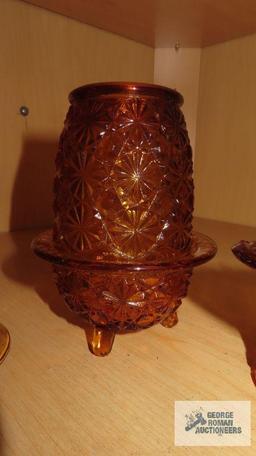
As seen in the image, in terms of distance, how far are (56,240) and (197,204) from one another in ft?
3.59

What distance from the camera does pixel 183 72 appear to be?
4.49ft

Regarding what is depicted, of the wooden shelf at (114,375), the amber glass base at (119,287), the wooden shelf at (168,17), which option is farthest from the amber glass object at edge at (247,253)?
the wooden shelf at (168,17)

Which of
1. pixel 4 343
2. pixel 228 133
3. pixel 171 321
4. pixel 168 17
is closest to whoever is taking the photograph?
pixel 4 343

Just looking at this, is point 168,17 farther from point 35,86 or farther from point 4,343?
point 4,343

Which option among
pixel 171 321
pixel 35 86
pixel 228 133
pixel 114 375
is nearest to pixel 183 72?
pixel 228 133

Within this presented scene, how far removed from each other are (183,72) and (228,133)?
0.29 metres

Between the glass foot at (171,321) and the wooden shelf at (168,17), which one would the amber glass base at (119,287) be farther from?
the wooden shelf at (168,17)

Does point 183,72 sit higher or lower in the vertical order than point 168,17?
lower

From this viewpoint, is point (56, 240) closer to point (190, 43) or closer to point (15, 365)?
point (15, 365)

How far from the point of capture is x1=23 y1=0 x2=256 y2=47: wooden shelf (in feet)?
3.30

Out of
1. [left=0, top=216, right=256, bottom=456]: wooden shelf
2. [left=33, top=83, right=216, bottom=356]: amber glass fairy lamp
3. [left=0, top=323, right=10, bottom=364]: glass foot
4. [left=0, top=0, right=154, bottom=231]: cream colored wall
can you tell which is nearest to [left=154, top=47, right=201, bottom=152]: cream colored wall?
[left=0, top=0, right=154, bottom=231]: cream colored wall

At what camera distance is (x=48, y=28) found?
1.09m

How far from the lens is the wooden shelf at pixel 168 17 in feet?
3.30

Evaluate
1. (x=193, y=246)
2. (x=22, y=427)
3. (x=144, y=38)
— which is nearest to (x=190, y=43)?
(x=144, y=38)
